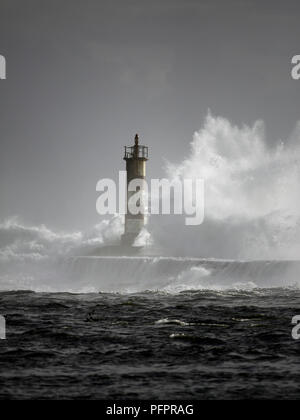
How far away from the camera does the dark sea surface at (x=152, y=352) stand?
433 inches

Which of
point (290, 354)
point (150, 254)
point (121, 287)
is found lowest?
point (290, 354)

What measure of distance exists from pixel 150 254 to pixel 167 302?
1113 inches

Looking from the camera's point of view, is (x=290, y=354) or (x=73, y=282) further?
(x=73, y=282)

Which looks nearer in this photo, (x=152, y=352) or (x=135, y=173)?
(x=152, y=352)

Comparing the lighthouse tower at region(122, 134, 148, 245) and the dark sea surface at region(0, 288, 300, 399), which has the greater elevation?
the lighthouse tower at region(122, 134, 148, 245)

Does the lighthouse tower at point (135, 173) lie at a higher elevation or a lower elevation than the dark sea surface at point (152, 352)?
higher

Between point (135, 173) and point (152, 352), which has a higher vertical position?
point (135, 173)

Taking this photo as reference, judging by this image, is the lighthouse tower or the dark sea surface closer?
the dark sea surface

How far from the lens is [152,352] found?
46.9 ft

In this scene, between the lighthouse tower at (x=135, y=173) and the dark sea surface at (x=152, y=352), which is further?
the lighthouse tower at (x=135, y=173)

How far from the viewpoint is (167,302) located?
86.5ft

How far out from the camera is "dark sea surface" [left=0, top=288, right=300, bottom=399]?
1099 centimetres

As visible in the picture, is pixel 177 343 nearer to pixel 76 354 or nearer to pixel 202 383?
pixel 76 354

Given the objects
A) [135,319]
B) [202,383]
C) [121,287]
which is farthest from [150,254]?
[202,383]
